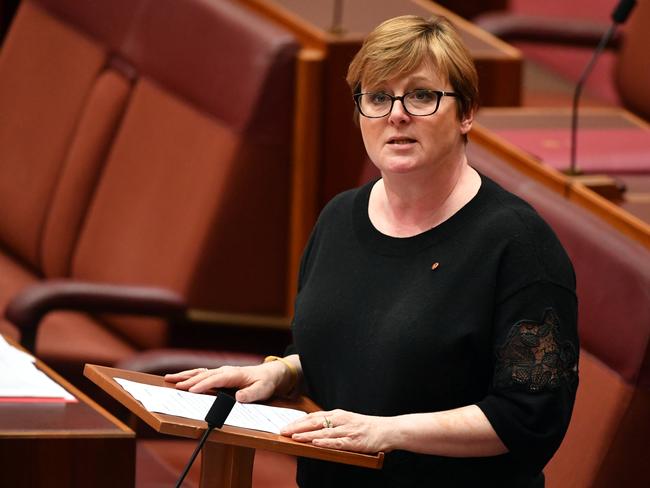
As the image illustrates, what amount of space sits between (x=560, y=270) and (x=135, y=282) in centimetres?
75

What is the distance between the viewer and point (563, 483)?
1012 millimetres

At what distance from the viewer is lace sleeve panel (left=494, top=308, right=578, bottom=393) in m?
0.82

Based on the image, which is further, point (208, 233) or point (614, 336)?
point (208, 233)

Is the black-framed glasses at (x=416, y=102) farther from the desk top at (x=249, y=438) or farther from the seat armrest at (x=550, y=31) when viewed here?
the seat armrest at (x=550, y=31)

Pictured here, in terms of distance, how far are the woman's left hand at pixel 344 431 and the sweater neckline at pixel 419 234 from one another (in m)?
0.12

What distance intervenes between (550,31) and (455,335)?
94 centimetres

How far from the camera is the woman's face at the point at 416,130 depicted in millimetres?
856

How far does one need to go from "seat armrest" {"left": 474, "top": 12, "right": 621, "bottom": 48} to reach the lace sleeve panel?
93 centimetres

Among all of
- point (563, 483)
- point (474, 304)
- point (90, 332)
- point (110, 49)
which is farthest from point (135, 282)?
point (474, 304)

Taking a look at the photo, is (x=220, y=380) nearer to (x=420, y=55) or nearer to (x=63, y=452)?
(x=63, y=452)

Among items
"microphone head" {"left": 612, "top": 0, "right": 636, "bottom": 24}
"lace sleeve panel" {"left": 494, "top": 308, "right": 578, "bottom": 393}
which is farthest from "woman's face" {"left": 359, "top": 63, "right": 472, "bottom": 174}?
"microphone head" {"left": 612, "top": 0, "right": 636, "bottom": 24}

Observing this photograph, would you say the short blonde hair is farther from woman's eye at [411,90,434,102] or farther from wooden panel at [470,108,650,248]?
wooden panel at [470,108,650,248]

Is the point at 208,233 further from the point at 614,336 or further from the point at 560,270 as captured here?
the point at 560,270

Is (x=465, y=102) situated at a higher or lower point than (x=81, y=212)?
higher
